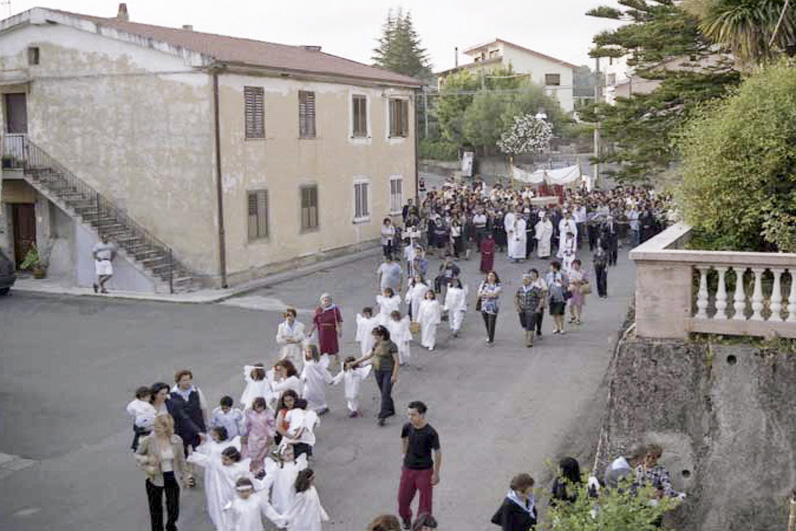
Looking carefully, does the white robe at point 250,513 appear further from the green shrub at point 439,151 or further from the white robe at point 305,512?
the green shrub at point 439,151

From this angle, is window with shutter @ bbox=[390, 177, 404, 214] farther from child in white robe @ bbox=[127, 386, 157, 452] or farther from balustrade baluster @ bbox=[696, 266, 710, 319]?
balustrade baluster @ bbox=[696, 266, 710, 319]

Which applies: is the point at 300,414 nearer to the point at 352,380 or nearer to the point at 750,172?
the point at 352,380

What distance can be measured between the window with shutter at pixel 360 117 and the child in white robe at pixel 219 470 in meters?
21.3

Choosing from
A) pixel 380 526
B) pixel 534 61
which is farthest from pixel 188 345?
pixel 534 61

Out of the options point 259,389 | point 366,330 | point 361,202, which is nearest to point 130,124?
point 361,202

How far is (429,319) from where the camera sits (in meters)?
17.2

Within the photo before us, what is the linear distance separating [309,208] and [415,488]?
19148 mm

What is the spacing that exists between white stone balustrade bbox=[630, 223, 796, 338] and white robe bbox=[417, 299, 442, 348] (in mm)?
7722

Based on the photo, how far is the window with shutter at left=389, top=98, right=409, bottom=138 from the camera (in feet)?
109

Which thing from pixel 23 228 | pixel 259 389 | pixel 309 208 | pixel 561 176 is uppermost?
pixel 561 176

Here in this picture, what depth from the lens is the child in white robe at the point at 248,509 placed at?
9.02 m

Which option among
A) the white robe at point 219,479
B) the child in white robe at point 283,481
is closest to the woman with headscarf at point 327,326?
the white robe at point 219,479

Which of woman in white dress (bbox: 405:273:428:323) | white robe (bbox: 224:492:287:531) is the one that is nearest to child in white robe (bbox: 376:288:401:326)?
woman in white dress (bbox: 405:273:428:323)

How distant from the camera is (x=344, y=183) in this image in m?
30.0
